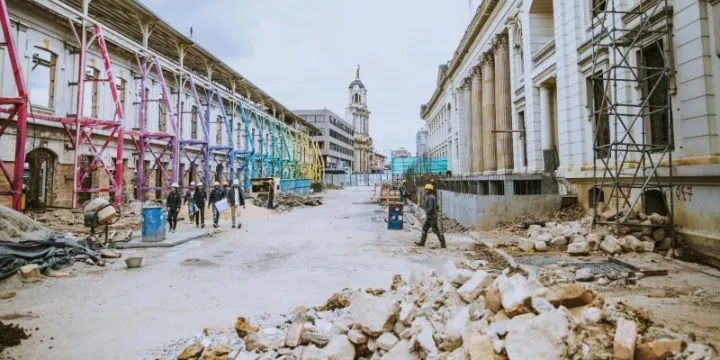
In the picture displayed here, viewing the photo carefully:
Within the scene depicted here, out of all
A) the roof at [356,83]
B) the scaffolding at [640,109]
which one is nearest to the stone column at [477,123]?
the scaffolding at [640,109]

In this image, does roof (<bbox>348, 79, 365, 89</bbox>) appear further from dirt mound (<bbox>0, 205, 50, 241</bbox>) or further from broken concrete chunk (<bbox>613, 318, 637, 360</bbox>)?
broken concrete chunk (<bbox>613, 318, 637, 360</bbox>)

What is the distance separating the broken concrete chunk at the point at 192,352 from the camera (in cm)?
382

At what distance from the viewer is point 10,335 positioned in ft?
14.3

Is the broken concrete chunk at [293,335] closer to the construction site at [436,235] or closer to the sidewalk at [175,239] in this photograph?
the construction site at [436,235]

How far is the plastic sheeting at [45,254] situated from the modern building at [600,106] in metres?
11.5

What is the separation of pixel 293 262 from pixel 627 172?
1000 cm

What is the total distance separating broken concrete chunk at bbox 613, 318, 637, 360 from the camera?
2.70 m

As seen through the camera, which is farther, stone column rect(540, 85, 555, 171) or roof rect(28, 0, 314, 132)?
roof rect(28, 0, 314, 132)

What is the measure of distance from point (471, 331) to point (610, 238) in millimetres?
7173

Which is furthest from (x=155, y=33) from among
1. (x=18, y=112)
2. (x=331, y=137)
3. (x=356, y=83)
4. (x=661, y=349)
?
(x=356, y=83)

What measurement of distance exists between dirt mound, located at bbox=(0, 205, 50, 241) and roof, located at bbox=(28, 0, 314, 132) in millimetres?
9913

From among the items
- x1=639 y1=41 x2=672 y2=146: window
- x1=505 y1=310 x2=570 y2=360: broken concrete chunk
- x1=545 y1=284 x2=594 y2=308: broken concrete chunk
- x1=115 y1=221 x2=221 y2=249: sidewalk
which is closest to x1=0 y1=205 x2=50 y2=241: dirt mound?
x1=115 y1=221 x2=221 y2=249: sidewalk

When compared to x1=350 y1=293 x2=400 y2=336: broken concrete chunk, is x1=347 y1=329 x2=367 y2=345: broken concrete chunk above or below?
below

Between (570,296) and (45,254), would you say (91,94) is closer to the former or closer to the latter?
(45,254)
